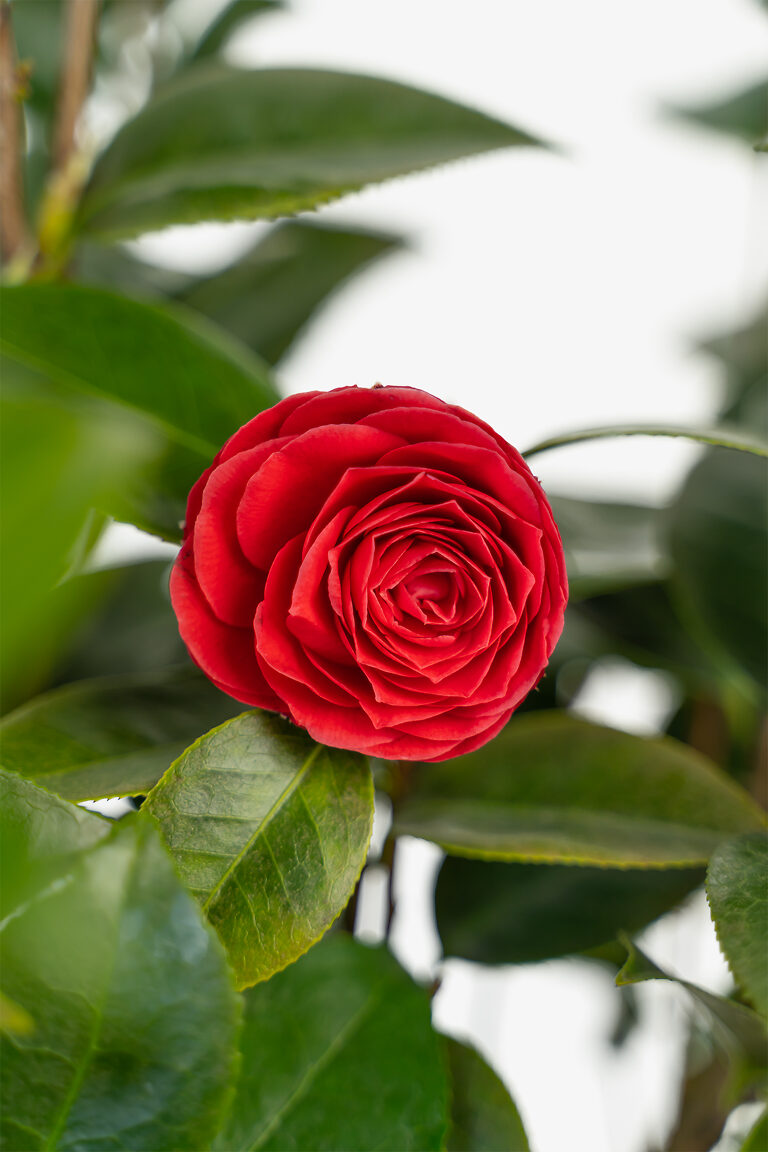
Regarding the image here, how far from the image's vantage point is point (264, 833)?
29cm

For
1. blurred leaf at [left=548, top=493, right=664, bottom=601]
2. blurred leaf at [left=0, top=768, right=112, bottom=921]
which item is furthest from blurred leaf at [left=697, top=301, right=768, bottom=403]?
blurred leaf at [left=0, top=768, right=112, bottom=921]

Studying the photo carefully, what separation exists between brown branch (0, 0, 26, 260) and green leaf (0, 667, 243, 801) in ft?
1.02

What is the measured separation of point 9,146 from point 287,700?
16.2 inches

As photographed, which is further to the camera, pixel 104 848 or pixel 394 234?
Answer: pixel 394 234

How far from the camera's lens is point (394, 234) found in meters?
0.69

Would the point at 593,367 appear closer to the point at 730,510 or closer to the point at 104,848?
the point at 730,510

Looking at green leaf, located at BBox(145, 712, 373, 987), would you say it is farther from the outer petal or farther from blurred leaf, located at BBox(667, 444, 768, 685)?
blurred leaf, located at BBox(667, 444, 768, 685)

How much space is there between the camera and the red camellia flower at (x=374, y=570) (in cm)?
28

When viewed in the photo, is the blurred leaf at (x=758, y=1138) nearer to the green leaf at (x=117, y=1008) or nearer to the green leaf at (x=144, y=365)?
the green leaf at (x=117, y=1008)

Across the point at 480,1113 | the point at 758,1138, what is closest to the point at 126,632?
the point at 480,1113

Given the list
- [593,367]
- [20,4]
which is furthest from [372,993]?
[593,367]

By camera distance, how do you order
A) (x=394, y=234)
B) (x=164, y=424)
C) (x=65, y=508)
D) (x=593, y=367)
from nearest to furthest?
(x=65, y=508) → (x=164, y=424) → (x=394, y=234) → (x=593, y=367)

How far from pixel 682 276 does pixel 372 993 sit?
134 centimetres

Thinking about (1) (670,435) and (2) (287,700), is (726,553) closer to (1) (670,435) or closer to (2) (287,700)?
(1) (670,435)
